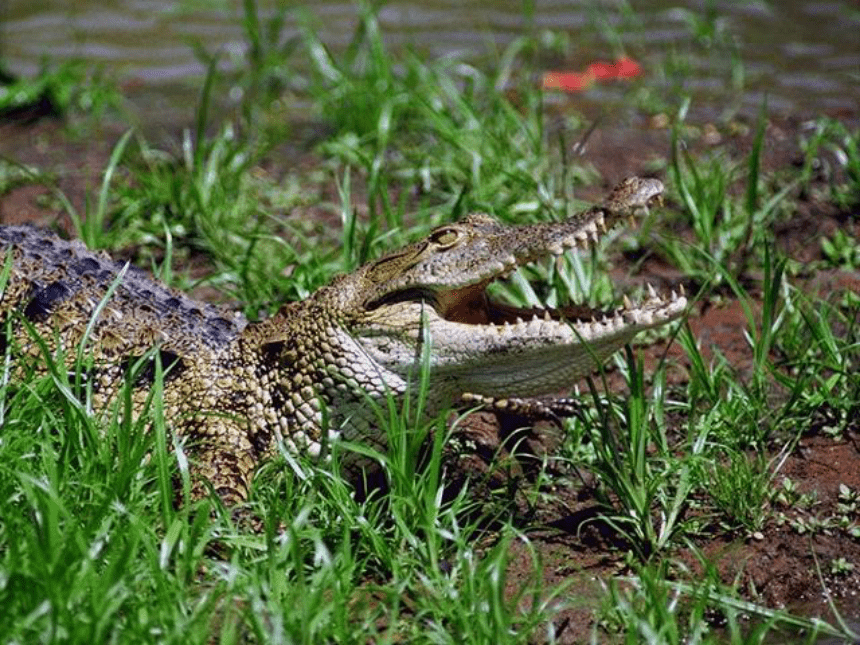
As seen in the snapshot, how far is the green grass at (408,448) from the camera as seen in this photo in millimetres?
3918

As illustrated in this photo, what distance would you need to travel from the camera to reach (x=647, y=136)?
822 cm

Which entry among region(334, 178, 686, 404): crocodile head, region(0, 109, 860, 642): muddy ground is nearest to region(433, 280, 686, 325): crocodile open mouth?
region(334, 178, 686, 404): crocodile head

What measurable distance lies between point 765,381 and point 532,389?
0.96m

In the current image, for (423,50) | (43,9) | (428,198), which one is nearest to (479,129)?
(428,198)

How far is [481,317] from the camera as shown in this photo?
5.20 m

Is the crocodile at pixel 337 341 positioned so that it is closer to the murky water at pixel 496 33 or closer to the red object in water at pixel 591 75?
the red object in water at pixel 591 75

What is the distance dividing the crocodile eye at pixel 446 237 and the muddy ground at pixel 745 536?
0.86 metres

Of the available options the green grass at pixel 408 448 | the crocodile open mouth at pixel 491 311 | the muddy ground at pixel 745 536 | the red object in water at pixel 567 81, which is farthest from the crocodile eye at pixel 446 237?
the red object in water at pixel 567 81

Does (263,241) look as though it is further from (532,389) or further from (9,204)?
(532,389)

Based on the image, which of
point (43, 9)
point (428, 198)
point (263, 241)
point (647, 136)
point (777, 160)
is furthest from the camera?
point (43, 9)

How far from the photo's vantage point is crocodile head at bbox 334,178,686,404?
4.69 m

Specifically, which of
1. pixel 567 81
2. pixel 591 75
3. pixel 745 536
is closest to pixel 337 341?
pixel 745 536

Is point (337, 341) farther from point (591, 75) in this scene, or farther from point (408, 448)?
point (591, 75)

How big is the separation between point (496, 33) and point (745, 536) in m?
6.07
